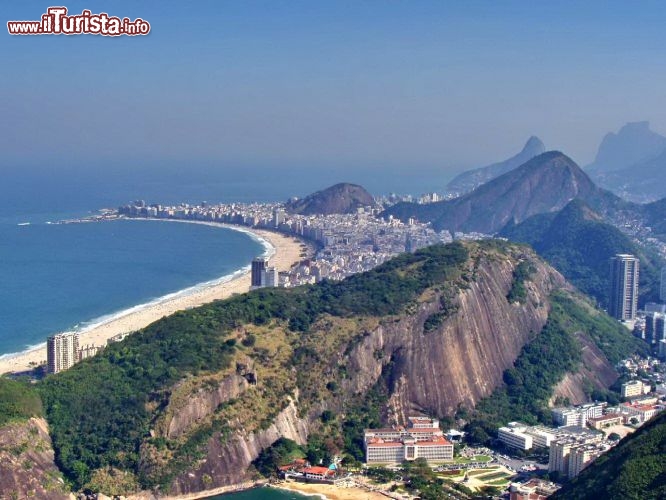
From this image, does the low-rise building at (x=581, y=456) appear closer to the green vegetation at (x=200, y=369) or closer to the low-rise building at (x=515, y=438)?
the low-rise building at (x=515, y=438)

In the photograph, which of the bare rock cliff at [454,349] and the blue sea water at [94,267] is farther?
the blue sea water at [94,267]

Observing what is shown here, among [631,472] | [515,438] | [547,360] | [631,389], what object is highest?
[631,472]

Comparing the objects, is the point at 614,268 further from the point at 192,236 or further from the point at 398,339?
the point at 192,236

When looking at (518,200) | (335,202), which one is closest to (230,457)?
(518,200)

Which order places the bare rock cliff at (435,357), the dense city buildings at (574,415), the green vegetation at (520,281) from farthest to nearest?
the green vegetation at (520,281) < the dense city buildings at (574,415) < the bare rock cliff at (435,357)

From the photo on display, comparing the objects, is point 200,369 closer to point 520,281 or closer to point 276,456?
point 276,456

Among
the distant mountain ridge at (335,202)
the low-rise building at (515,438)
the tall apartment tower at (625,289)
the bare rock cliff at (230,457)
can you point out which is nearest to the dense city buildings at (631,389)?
the low-rise building at (515,438)

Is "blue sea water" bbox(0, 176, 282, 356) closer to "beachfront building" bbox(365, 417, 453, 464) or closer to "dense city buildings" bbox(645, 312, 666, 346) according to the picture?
"beachfront building" bbox(365, 417, 453, 464)
